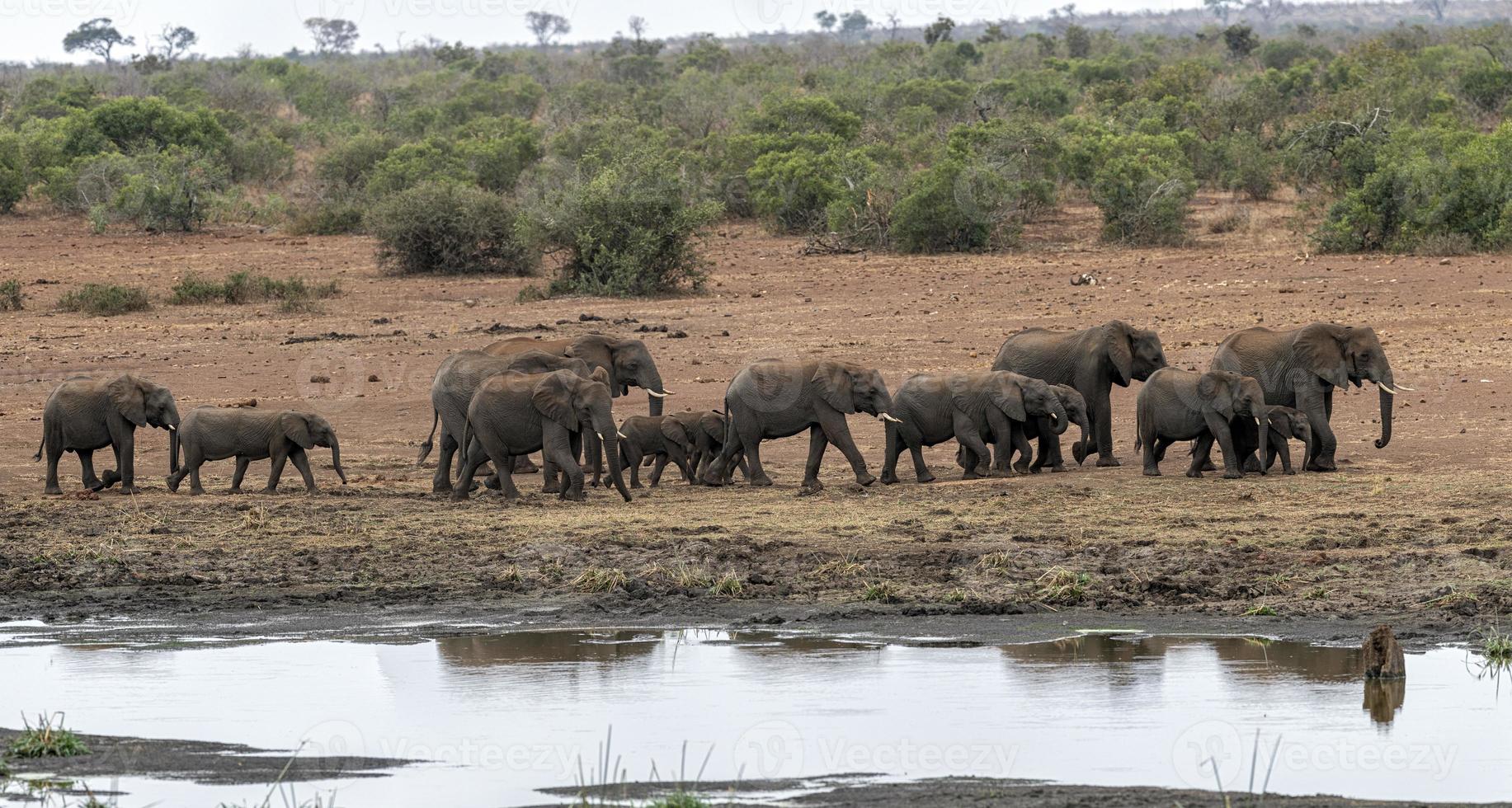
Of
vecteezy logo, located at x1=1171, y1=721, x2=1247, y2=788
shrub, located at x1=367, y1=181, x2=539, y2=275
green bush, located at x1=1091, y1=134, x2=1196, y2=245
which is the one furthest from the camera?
green bush, located at x1=1091, y1=134, x2=1196, y2=245

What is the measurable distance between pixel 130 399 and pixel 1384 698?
963 centimetres

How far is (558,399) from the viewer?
13820mm

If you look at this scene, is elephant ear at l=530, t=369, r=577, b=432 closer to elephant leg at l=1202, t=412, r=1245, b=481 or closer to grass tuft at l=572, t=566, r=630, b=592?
grass tuft at l=572, t=566, r=630, b=592

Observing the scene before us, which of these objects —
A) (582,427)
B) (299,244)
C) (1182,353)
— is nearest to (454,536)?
(582,427)

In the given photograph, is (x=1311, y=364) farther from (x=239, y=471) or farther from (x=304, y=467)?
(x=239, y=471)

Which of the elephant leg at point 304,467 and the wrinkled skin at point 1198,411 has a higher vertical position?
the wrinkled skin at point 1198,411

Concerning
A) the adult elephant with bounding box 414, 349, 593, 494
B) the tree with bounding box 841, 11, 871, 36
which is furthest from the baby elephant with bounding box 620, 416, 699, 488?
the tree with bounding box 841, 11, 871, 36

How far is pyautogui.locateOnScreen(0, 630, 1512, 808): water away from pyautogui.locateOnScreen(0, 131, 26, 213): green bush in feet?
102

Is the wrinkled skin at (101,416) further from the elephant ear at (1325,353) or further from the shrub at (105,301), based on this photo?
the shrub at (105,301)

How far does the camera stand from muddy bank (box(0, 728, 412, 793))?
709 cm

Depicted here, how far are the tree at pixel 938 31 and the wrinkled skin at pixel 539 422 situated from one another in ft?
226

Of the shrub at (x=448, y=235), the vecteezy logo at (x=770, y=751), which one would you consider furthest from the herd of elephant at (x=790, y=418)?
the shrub at (x=448, y=235)

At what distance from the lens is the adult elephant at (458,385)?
14820 mm

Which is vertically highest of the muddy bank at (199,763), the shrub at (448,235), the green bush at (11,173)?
the green bush at (11,173)
